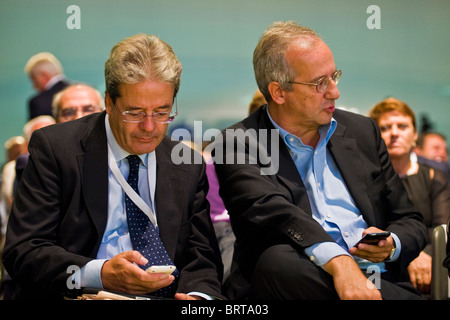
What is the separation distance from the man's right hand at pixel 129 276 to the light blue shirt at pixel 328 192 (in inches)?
32.8

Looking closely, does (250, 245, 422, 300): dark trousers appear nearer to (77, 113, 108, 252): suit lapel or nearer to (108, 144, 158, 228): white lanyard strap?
(108, 144, 158, 228): white lanyard strap

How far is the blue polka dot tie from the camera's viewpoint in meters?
2.44

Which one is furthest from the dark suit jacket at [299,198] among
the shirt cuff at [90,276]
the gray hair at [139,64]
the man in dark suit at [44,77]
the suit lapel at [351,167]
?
the man in dark suit at [44,77]

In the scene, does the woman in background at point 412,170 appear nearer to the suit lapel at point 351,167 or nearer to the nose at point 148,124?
the suit lapel at point 351,167

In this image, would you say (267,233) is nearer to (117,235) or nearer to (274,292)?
(274,292)

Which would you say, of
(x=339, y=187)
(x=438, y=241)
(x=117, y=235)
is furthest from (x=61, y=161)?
(x=438, y=241)

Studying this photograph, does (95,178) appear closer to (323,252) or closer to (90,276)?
(90,276)

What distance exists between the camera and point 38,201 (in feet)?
7.74

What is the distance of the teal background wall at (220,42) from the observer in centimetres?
525

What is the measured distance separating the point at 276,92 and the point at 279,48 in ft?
0.72

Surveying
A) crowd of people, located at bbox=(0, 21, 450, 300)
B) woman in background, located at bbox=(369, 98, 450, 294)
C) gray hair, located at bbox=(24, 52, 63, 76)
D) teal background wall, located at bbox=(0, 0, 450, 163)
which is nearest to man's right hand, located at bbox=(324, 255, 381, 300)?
crowd of people, located at bbox=(0, 21, 450, 300)

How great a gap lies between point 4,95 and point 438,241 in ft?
14.8

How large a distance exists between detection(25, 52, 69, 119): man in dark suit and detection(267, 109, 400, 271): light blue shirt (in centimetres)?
359
